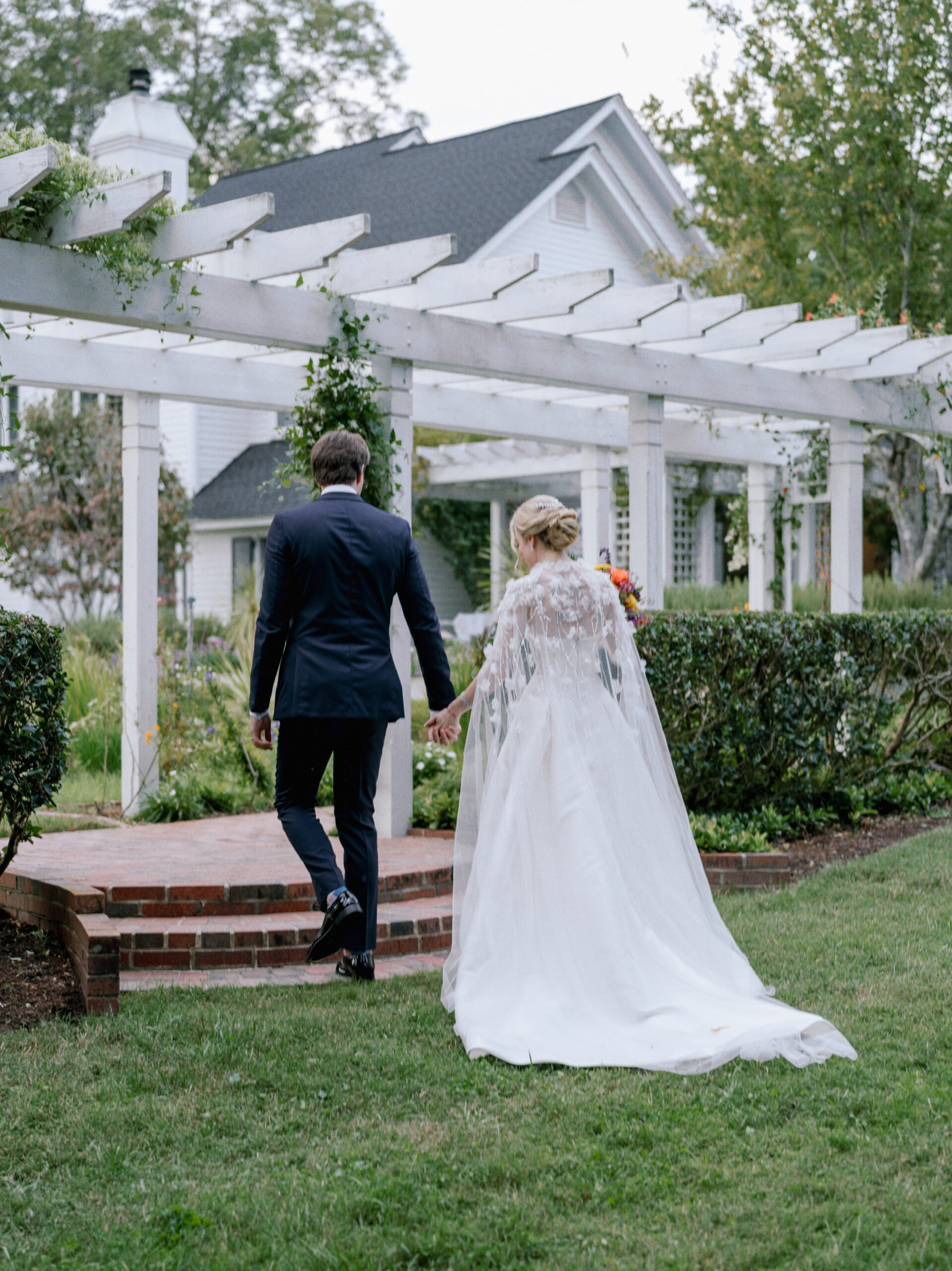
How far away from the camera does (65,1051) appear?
439 cm

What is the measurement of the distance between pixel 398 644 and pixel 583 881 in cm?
318

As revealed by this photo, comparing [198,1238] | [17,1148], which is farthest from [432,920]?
[198,1238]

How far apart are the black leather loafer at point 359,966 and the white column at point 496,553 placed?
10321mm

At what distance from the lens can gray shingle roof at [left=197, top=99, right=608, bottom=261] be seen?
19.7 meters

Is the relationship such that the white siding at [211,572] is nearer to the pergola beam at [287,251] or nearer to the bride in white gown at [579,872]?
the pergola beam at [287,251]

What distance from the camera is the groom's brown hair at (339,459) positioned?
17.6 feet

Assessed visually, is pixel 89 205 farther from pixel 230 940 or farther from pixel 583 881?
pixel 583 881

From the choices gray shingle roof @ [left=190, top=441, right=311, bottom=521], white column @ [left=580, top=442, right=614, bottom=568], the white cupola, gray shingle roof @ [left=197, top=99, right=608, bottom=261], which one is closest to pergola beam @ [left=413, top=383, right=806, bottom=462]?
white column @ [left=580, top=442, right=614, bottom=568]

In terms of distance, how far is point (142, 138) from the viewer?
20.8 m

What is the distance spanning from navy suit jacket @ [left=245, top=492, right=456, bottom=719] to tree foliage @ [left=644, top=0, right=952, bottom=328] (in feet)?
35.1

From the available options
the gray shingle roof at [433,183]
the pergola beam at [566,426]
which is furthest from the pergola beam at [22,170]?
the gray shingle roof at [433,183]

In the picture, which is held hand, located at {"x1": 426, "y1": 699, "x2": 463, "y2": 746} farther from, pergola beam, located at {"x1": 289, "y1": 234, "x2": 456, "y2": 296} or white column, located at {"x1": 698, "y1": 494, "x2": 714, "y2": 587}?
white column, located at {"x1": 698, "y1": 494, "x2": 714, "y2": 587}

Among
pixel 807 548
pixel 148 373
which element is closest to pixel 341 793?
pixel 148 373

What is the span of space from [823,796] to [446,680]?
180 inches
